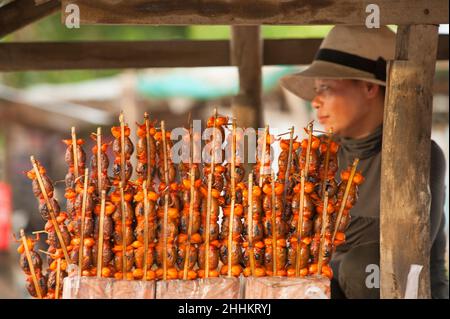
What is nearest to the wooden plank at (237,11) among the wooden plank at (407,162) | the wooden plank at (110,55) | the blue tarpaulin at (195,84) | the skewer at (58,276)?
the wooden plank at (407,162)

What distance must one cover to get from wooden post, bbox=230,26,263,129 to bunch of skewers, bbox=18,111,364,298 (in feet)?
7.04

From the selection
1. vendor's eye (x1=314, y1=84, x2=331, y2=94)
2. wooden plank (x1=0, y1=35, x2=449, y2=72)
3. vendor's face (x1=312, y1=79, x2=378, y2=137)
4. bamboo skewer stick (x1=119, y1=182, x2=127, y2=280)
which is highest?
wooden plank (x1=0, y1=35, x2=449, y2=72)

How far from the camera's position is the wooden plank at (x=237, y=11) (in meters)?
3.19

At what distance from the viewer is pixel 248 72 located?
18.4ft

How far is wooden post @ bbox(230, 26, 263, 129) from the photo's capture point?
5.48 m

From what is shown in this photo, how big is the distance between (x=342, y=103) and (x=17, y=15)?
185 centimetres

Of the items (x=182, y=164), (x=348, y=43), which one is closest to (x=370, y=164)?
(x=348, y=43)

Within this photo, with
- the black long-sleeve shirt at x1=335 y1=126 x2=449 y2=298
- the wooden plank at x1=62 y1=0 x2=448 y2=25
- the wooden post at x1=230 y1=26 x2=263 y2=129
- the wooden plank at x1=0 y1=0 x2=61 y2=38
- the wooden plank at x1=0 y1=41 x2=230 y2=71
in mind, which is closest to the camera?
the wooden plank at x1=62 y1=0 x2=448 y2=25

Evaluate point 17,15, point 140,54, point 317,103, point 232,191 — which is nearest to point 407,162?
point 232,191

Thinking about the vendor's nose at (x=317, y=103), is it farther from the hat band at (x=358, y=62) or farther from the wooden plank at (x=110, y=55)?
the wooden plank at (x=110, y=55)

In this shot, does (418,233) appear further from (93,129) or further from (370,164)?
(93,129)

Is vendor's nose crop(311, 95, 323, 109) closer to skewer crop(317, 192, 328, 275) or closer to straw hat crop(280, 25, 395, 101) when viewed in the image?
straw hat crop(280, 25, 395, 101)

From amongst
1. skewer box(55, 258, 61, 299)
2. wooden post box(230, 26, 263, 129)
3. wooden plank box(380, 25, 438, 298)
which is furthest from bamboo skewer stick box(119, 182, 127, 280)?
wooden post box(230, 26, 263, 129)

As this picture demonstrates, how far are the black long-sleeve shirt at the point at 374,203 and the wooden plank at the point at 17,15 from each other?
6.25 feet
